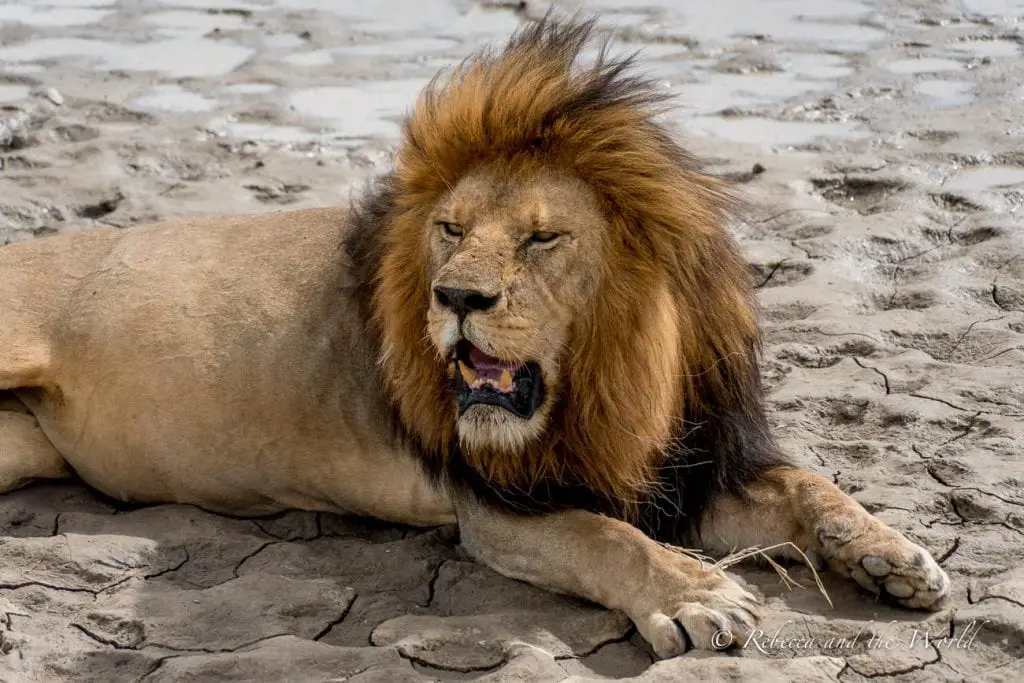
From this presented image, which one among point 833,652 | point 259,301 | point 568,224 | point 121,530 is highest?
point 568,224

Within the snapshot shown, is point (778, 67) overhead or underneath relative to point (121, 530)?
overhead

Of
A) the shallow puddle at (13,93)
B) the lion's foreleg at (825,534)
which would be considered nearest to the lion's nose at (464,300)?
the lion's foreleg at (825,534)

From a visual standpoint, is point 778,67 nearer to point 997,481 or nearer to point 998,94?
point 998,94

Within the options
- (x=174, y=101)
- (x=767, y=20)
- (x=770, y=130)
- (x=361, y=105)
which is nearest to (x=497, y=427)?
(x=770, y=130)

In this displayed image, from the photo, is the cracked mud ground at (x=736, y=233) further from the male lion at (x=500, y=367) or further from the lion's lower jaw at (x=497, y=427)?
the lion's lower jaw at (x=497, y=427)

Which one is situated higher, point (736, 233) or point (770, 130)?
point (770, 130)

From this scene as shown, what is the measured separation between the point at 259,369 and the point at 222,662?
0.98m

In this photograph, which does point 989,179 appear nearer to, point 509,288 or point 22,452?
point 509,288

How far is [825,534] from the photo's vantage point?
3.06 m

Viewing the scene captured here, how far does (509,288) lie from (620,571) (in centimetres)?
66

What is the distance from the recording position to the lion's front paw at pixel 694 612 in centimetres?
277

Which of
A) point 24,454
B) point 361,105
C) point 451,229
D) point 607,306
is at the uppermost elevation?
point 451,229

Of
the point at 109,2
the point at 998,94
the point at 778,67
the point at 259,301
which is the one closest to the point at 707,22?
the point at 778,67

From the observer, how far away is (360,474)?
3479mm
